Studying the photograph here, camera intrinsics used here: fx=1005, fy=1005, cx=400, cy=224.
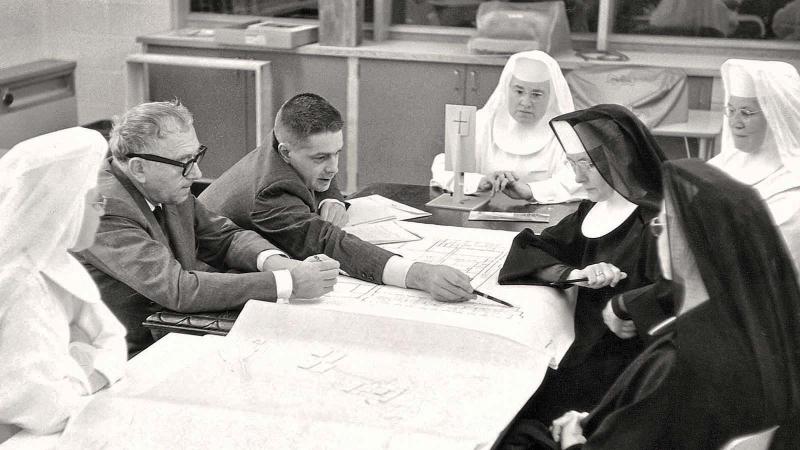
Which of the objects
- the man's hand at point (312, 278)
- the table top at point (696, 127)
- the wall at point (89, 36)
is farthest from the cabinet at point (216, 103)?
the man's hand at point (312, 278)

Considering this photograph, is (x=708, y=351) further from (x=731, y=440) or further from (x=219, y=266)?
(x=219, y=266)

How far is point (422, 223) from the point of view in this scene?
340cm

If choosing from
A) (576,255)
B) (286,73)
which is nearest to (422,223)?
(576,255)

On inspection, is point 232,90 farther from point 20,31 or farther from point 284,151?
point 284,151

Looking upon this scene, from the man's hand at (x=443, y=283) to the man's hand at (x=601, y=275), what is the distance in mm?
294

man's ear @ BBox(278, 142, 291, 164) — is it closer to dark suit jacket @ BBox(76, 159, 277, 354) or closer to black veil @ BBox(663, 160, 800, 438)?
dark suit jacket @ BBox(76, 159, 277, 354)

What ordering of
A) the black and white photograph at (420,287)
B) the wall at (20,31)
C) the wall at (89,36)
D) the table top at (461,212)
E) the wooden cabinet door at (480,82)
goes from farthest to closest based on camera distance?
the wall at (89,36)
the wall at (20,31)
the wooden cabinet door at (480,82)
the table top at (461,212)
the black and white photograph at (420,287)

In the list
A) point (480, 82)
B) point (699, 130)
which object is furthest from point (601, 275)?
point (480, 82)

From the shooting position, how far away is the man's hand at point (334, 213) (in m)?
3.24

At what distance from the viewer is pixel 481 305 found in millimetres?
2559

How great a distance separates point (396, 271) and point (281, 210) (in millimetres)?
509

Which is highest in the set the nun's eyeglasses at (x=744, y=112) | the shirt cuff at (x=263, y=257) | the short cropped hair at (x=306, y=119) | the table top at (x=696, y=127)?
the nun's eyeglasses at (x=744, y=112)

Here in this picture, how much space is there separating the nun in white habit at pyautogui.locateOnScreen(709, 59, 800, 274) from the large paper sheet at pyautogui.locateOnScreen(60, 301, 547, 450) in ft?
4.37

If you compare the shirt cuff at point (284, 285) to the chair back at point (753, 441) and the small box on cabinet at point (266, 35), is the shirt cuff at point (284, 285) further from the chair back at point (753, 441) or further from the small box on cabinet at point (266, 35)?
the small box on cabinet at point (266, 35)
